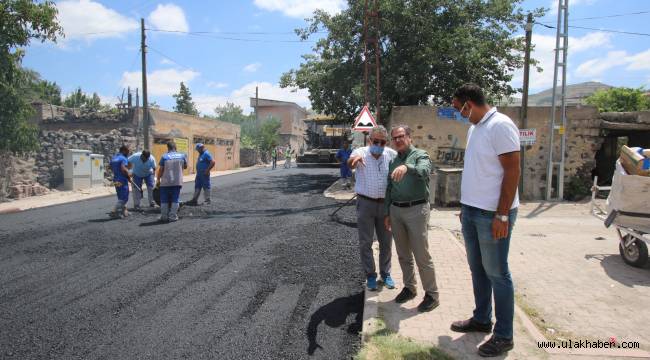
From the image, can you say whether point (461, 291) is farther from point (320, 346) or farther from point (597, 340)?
point (320, 346)

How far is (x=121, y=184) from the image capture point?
955 centimetres

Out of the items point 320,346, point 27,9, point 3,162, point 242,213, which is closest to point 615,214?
point 320,346

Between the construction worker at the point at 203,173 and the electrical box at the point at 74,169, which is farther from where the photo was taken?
the electrical box at the point at 74,169

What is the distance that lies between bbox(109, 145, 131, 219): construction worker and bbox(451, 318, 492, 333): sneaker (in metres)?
8.02

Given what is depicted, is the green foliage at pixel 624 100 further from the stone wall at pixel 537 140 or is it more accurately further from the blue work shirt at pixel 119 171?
the blue work shirt at pixel 119 171

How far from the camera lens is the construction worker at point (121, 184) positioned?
9.38m

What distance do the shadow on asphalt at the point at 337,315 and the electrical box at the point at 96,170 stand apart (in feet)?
52.5

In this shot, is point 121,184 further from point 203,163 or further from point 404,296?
point 404,296

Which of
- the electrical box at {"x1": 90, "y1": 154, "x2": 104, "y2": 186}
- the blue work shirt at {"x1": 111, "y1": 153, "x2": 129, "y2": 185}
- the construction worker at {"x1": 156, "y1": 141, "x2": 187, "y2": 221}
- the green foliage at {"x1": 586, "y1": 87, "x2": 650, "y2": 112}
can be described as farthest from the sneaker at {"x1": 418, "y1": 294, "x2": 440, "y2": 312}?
the green foliage at {"x1": 586, "y1": 87, "x2": 650, "y2": 112}

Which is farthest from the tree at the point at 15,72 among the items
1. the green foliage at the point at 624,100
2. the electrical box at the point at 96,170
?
the green foliage at the point at 624,100

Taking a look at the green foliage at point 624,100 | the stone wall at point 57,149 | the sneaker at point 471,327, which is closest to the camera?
the sneaker at point 471,327

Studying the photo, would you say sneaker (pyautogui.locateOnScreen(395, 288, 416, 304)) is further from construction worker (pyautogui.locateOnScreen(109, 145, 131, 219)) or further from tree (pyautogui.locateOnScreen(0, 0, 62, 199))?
tree (pyautogui.locateOnScreen(0, 0, 62, 199))

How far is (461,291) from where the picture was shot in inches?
180

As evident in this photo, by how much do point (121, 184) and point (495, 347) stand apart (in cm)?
870
